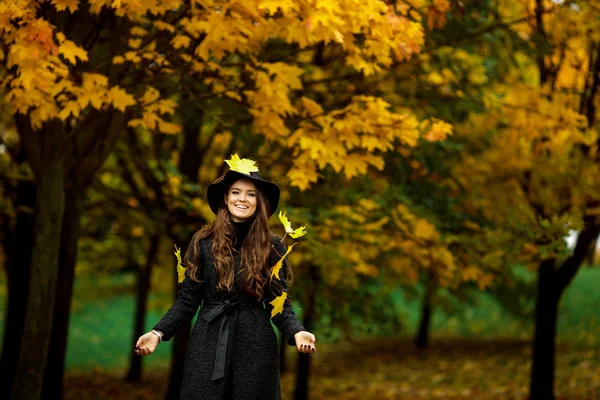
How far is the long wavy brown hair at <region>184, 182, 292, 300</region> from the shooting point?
357cm

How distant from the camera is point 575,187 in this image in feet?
26.1

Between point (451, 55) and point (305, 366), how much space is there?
484 cm

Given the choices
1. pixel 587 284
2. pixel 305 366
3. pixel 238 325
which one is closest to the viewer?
pixel 238 325

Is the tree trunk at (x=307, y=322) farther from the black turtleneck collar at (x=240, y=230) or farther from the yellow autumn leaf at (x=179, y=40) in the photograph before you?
the black turtleneck collar at (x=240, y=230)

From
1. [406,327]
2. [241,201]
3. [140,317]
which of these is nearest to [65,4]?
[241,201]

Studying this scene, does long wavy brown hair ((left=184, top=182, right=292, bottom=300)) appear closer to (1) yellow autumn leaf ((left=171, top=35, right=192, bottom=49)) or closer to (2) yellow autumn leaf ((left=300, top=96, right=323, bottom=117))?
(1) yellow autumn leaf ((left=171, top=35, right=192, bottom=49))

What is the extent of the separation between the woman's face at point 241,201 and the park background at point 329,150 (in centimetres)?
132

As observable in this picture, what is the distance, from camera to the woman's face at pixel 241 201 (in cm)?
373

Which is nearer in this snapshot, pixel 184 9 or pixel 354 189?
pixel 184 9

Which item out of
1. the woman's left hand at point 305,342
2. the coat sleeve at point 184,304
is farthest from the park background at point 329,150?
the woman's left hand at point 305,342

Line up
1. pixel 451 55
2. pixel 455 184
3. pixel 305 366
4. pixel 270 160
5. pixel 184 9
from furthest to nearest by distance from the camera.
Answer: pixel 305 366, pixel 451 55, pixel 455 184, pixel 270 160, pixel 184 9

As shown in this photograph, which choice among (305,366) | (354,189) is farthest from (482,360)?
(354,189)

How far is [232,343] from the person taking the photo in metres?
3.55

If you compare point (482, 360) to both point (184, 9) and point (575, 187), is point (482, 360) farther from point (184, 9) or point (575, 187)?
point (184, 9)
